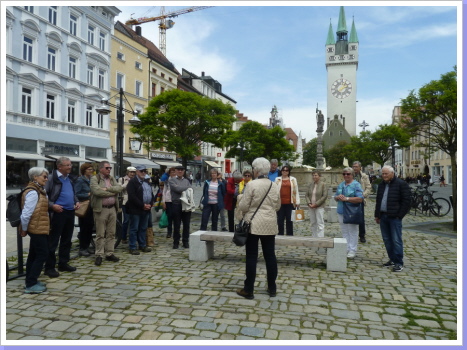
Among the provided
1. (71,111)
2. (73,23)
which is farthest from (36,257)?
(73,23)

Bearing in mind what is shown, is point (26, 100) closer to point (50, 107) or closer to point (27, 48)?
point (50, 107)

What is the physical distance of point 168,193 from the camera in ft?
29.3

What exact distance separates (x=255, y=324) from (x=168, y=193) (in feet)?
17.3

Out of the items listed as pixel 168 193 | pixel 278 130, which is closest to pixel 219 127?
pixel 168 193

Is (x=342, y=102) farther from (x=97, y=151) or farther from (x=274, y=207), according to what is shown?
(x=274, y=207)

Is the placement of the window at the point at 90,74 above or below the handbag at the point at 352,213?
above

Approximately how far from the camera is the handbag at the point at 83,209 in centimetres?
701

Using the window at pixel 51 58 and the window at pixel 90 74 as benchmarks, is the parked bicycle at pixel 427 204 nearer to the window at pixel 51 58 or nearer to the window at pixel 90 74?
the window at pixel 51 58

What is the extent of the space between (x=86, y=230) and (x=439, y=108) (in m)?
10.2

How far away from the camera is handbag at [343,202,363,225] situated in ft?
23.5

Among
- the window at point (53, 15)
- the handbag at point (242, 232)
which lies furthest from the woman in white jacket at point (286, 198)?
the window at point (53, 15)

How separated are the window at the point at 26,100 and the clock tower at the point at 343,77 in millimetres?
83492

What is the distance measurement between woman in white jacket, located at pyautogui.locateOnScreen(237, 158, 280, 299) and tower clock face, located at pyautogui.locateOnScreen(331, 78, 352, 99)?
100973 mm

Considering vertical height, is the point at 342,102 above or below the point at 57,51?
above
